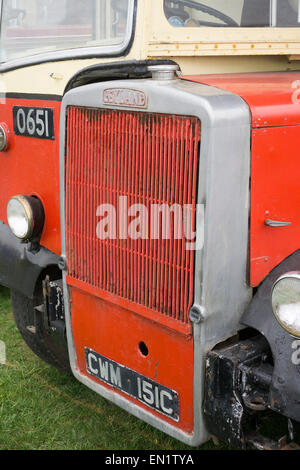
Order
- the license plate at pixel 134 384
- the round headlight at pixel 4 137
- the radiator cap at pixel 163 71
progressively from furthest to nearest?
the round headlight at pixel 4 137 → the license plate at pixel 134 384 → the radiator cap at pixel 163 71

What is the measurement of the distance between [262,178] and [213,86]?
1.14 feet

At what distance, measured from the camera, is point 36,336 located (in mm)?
2979

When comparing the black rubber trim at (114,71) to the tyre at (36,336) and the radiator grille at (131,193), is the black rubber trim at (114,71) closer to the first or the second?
the radiator grille at (131,193)

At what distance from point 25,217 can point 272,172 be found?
1175 millimetres

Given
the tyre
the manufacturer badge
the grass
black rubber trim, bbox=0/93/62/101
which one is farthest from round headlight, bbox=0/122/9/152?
the grass

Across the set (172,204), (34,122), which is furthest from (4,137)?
(172,204)

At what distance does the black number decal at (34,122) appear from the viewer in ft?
8.63

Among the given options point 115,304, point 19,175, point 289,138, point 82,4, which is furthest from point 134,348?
point 82,4

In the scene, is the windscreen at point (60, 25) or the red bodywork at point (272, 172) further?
the windscreen at point (60, 25)

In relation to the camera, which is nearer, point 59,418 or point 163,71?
point 163,71

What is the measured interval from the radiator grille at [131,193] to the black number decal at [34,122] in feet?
1.18

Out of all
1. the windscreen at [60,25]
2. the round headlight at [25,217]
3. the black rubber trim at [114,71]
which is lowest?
the round headlight at [25,217]

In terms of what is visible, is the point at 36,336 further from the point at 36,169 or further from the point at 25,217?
the point at 36,169

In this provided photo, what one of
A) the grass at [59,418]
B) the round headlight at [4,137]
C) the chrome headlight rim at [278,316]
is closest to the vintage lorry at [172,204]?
the chrome headlight rim at [278,316]
